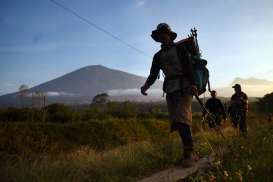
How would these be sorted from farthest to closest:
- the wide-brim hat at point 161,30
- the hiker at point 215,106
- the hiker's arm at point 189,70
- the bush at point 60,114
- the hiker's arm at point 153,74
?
the bush at point 60,114 < the hiker at point 215,106 < the hiker's arm at point 153,74 < the wide-brim hat at point 161,30 < the hiker's arm at point 189,70

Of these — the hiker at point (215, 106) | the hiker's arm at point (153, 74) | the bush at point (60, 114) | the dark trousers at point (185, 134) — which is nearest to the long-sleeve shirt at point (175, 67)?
the hiker's arm at point (153, 74)

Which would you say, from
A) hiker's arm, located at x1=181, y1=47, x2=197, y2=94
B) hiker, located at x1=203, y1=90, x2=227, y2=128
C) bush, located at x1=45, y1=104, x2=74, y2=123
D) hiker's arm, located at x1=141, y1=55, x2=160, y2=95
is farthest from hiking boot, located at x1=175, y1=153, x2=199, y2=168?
bush, located at x1=45, y1=104, x2=74, y2=123

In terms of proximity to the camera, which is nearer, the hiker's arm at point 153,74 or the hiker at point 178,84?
the hiker at point 178,84

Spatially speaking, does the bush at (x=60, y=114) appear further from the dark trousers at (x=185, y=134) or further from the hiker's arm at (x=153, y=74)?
the dark trousers at (x=185, y=134)

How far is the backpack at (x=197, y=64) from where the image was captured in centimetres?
602

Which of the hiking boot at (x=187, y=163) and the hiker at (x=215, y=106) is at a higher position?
the hiker at (x=215, y=106)

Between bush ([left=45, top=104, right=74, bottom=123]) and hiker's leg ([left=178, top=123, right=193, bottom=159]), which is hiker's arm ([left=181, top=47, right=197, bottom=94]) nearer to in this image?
hiker's leg ([left=178, top=123, right=193, bottom=159])

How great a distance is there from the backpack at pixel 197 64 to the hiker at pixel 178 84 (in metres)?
0.19

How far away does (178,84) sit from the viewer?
5848 millimetres

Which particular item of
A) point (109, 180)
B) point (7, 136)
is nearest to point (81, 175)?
point (109, 180)

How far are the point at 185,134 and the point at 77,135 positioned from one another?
31.1m

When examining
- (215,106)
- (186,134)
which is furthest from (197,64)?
(215,106)

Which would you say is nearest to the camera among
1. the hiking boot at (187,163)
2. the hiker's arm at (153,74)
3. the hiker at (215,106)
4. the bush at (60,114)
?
the hiking boot at (187,163)

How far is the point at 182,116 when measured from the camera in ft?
19.1
